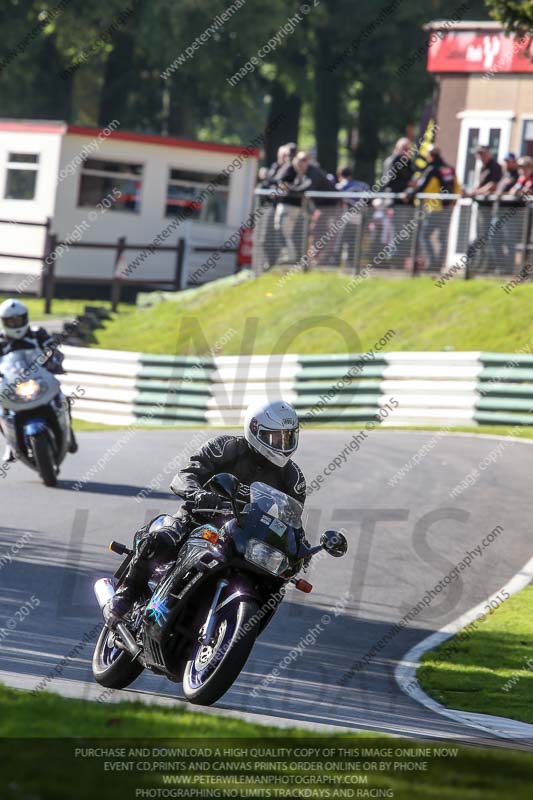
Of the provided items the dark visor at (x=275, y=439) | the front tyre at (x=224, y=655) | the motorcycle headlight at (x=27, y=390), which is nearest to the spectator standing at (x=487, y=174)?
the motorcycle headlight at (x=27, y=390)

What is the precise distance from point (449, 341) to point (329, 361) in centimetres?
185

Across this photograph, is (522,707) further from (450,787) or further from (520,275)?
(520,275)

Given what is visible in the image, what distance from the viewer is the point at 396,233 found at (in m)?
23.6

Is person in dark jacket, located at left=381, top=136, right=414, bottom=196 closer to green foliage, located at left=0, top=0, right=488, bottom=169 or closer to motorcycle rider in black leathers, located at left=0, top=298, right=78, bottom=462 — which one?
motorcycle rider in black leathers, located at left=0, top=298, right=78, bottom=462

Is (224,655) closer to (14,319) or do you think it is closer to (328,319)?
(14,319)

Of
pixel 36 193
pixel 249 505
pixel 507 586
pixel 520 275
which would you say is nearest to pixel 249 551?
pixel 249 505

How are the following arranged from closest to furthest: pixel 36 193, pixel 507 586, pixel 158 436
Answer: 1. pixel 507 586
2. pixel 158 436
3. pixel 36 193

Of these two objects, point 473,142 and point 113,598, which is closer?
Answer: point 113,598

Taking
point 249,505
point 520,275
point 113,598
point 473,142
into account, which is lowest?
point 113,598

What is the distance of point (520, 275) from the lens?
2219cm

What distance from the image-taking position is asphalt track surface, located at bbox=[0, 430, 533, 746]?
8680 mm

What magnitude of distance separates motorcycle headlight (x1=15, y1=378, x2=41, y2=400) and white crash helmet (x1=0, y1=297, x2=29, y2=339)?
54cm

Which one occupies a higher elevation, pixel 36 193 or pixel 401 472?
pixel 36 193

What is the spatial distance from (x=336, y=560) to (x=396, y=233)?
11531 mm
